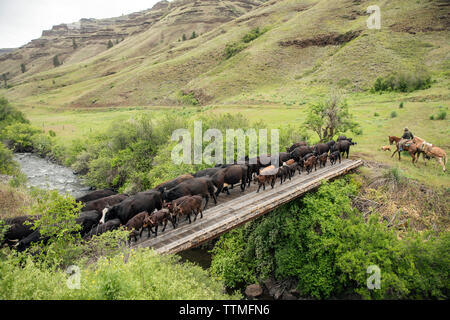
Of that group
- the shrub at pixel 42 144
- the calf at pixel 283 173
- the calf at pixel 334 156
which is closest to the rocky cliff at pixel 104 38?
the shrub at pixel 42 144

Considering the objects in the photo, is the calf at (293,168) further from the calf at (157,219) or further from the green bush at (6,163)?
the green bush at (6,163)

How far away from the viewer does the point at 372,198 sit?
14945 mm

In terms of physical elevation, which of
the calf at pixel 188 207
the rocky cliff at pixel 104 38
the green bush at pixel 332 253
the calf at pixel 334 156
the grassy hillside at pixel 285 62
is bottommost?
the green bush at pixel 332 253

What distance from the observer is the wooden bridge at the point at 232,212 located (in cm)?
935

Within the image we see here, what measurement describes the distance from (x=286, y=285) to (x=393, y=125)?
886 inches

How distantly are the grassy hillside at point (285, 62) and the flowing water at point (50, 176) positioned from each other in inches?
1394

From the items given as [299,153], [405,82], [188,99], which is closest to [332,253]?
[299,153]

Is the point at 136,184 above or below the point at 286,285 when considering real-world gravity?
above

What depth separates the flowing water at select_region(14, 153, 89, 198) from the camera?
2711cm

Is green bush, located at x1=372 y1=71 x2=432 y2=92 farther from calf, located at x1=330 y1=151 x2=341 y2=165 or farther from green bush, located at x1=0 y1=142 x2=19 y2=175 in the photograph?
green bush, located at x1=0 y1=142 x2=19 y2=175

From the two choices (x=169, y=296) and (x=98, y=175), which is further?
(x=98, y=175)

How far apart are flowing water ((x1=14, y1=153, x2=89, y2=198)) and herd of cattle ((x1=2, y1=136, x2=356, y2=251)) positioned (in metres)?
15.2
